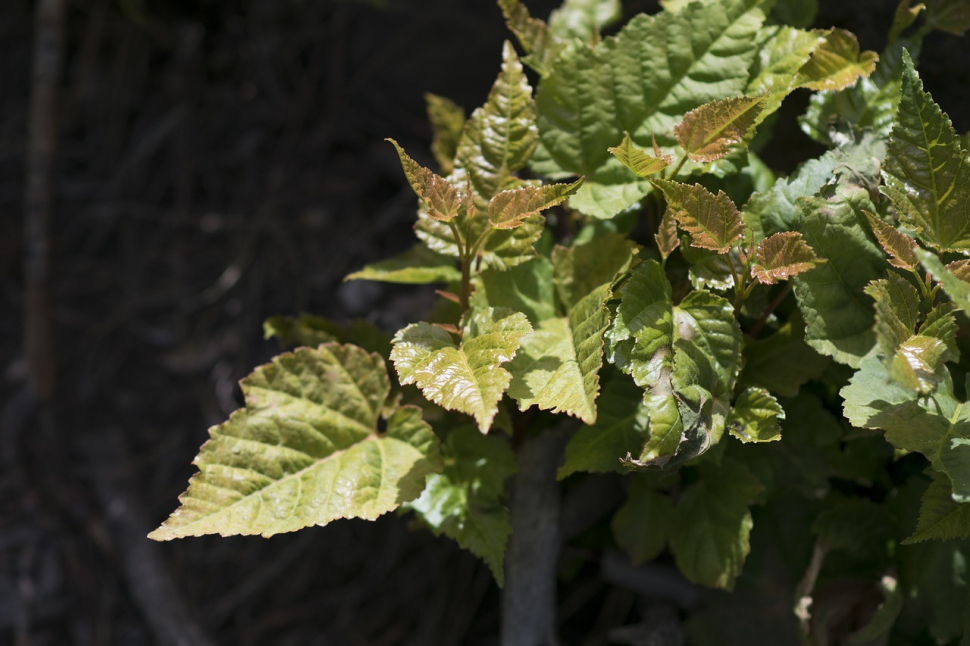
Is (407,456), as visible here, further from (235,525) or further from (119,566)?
(119,566)

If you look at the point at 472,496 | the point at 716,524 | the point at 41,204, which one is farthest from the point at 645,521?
the point at 41,204

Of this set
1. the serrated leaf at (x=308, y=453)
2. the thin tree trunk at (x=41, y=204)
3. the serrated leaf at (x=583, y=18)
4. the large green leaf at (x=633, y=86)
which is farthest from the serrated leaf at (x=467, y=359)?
the thin tree trunk at (x=41, y=204)

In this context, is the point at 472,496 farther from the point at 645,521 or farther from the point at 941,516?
the point at 941,516

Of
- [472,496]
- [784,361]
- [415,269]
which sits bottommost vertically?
[784,361]

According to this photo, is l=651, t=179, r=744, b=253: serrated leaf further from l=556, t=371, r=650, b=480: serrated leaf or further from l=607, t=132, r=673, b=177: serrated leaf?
l=556, t=371, r=650, b=480: serrated leaf

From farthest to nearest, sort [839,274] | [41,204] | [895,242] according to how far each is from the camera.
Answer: [41,204], [839,274], [895,242]

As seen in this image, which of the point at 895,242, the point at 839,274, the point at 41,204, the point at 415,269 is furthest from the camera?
the point at 41,204
